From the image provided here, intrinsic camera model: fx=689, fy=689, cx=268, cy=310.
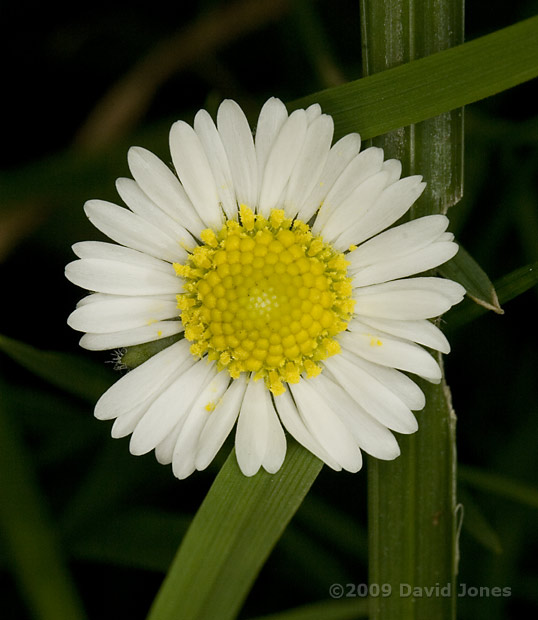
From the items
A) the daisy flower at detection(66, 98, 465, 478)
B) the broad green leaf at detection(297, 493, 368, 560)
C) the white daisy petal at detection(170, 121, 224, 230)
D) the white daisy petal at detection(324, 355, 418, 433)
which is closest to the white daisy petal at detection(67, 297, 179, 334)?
the daisy flower at detection(66, 98, 465, 478)

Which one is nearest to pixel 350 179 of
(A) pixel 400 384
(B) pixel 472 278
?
(B) pixel 472 278

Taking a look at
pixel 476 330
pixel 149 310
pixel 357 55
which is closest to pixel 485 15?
pixel 357 55

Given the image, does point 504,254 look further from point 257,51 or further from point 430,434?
point 257,51

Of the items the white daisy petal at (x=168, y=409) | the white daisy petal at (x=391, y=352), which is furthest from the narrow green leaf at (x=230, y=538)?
the white daisy petal at (x=391, y=352)

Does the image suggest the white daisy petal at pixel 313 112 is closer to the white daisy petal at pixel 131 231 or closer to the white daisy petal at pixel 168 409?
the white daisy petal at pixel 131 231

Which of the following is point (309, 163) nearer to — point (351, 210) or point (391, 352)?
point (351, 210)

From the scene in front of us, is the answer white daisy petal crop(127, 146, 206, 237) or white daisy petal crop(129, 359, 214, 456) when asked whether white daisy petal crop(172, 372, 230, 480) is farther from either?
white daisy petal crop(127, 146, 206, 237)
